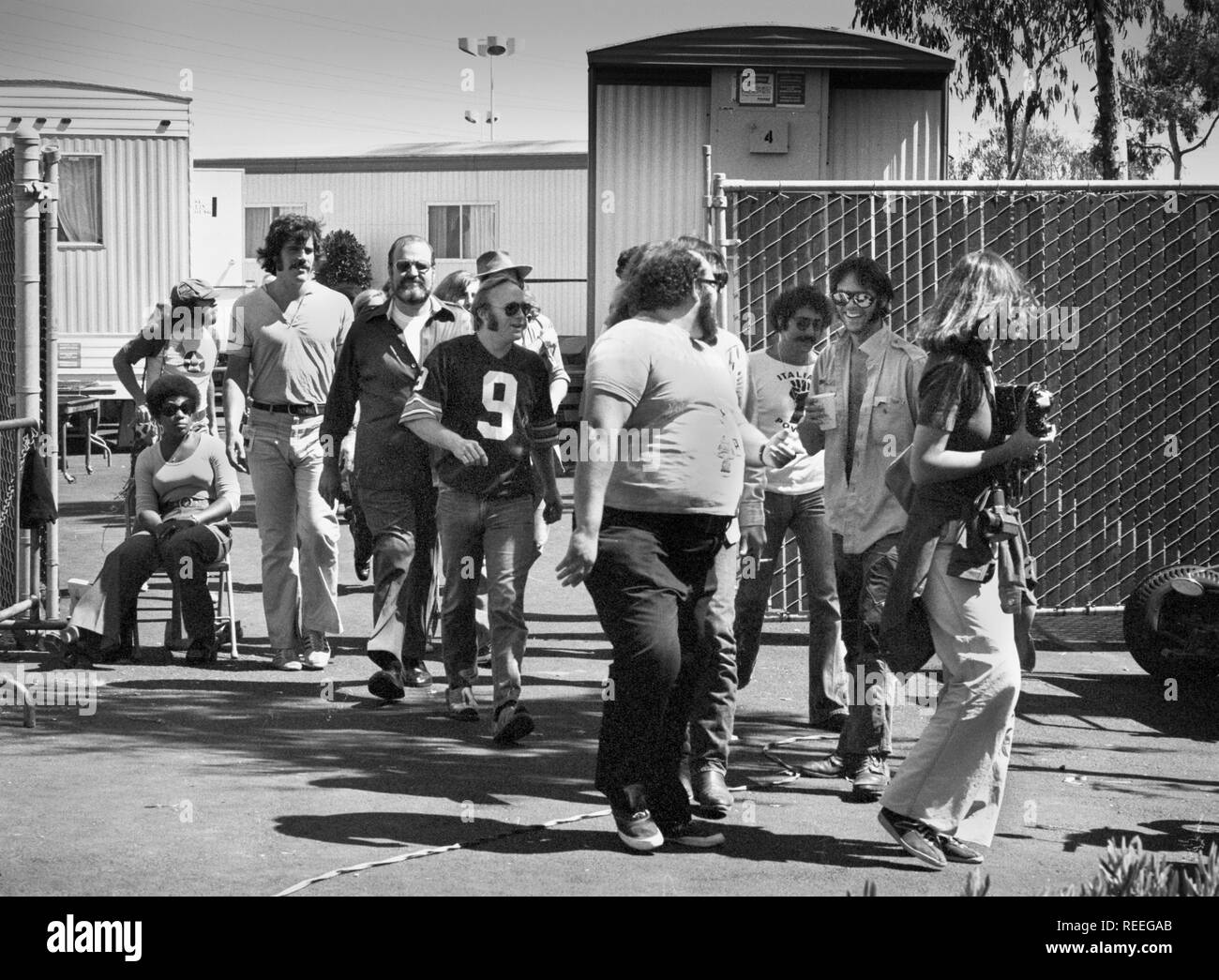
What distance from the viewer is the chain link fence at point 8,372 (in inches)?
391

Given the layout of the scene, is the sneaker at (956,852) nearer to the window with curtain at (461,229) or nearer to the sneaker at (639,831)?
the sneaker at (639,831)

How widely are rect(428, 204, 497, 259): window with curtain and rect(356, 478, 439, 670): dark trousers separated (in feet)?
79.2

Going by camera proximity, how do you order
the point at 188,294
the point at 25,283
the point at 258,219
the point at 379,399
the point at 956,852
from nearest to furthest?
the point at 956,852
the point at 379,399
the point at 25,283
the point at 188,294
the point at 258,219

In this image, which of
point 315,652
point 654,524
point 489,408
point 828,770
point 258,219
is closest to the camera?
point 654,524

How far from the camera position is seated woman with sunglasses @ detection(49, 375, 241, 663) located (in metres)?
9.22

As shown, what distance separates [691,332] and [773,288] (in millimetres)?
4050

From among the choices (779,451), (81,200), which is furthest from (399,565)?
(81,200)

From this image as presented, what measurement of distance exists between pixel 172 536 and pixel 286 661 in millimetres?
922

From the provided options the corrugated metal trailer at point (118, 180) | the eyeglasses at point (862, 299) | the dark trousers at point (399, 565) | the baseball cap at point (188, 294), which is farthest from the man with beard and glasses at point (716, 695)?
the corrugated metal trailer at point (118, 180)

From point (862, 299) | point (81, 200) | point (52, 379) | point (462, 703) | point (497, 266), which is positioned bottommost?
point (462, 703)

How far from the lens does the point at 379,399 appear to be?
8.68 m

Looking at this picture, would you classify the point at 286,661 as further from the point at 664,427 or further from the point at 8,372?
the point at 664,427

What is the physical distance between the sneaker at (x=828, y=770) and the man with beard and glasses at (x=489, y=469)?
1.22 metres
